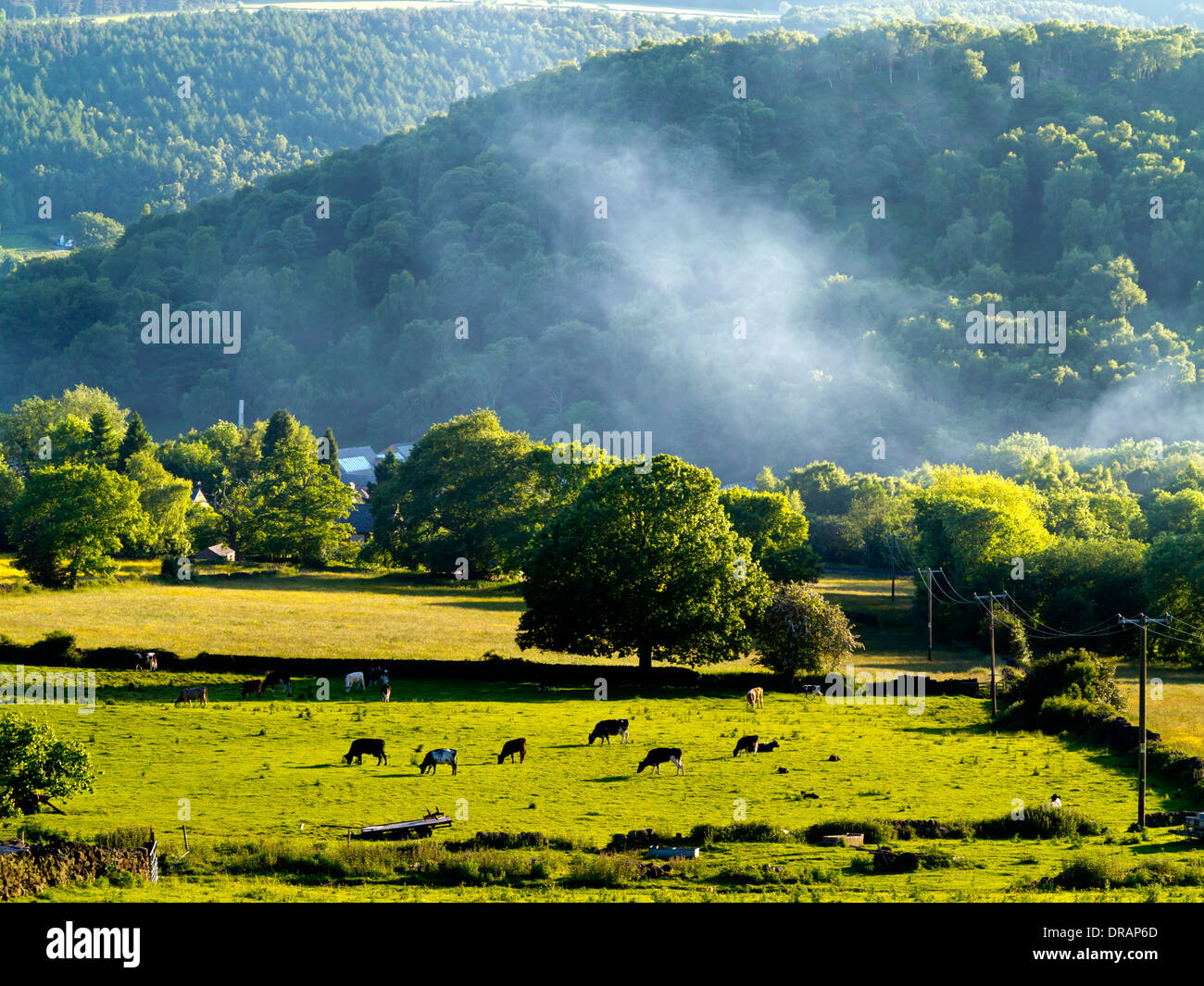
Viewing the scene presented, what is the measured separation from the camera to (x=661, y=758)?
153 feet

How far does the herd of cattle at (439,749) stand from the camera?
46125 millimetres

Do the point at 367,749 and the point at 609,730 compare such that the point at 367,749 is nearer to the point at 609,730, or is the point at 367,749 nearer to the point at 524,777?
the point at 524,777

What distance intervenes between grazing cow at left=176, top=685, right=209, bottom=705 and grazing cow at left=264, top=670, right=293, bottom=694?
3394mm

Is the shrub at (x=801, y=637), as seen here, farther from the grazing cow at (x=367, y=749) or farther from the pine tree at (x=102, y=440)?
the pine tree at (x=102, y=440)

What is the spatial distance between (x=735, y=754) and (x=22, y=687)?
1221 inches

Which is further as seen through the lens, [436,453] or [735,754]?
[436,453]

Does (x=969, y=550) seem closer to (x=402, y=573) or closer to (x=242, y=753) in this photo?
(x=402, y=573)

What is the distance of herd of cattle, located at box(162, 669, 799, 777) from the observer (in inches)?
1816

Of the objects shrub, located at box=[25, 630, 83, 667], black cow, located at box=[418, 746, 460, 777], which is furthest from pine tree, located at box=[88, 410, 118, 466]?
black cow, located at box=[418, 746, 460, 777]

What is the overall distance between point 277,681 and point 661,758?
75.5 ft

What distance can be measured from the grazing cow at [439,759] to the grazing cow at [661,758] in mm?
6492

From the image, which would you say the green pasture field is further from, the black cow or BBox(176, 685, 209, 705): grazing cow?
BBox(176, 685, 209, 705): grazing cow

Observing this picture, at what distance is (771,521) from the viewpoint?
337 feet
